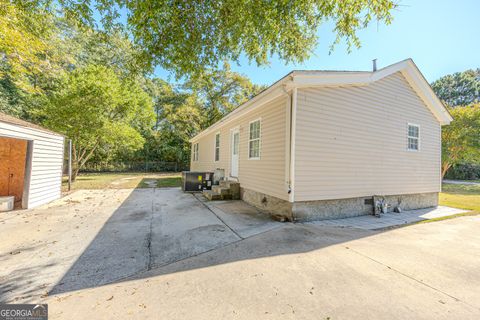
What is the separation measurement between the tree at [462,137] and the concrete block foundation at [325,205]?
12155 millimetres

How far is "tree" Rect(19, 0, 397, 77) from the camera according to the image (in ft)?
11.8

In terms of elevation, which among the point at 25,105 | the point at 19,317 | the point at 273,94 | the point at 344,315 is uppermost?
the point at 25,105

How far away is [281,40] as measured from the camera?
4730 mm

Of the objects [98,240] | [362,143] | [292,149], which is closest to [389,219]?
[362,143]

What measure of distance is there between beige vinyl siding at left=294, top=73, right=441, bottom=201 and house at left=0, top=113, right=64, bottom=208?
731 centimetres

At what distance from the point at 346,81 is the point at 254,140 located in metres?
3.04

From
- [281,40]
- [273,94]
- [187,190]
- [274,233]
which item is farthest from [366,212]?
[187,190]

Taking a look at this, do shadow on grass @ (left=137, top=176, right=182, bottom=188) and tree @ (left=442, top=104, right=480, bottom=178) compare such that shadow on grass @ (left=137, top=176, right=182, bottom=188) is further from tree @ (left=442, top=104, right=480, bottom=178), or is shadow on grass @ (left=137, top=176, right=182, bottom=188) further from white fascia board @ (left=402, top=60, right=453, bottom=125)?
tree @ (left=442, top=104, right=480, bottom=178)

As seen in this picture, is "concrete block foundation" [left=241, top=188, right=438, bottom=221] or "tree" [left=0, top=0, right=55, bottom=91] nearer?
"tree" [left=0, top=0, right=55, bottom=91]

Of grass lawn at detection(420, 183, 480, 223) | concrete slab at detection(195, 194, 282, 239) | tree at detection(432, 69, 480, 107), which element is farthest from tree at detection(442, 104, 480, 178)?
tree at detection(432, 69, 480, 107)

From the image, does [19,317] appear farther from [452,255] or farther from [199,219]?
[452,255]

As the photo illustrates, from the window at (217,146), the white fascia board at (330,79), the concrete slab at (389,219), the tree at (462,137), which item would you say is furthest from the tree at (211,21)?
the tree at (462,137)

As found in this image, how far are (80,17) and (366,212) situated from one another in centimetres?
803

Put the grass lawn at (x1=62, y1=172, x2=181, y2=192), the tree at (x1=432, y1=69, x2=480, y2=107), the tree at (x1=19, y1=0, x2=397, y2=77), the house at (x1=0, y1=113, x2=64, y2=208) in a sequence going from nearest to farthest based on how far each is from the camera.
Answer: the tree at (x1=19, y1=0, x2=397, y2=77) → the house at (x1=0, y1=113, x2=64, y2=208) → the grass lawn at (x1=62, y1=172, x2=181, y2=192) → the tree at (x1=432, y1=69, x2=480, y2=107)
